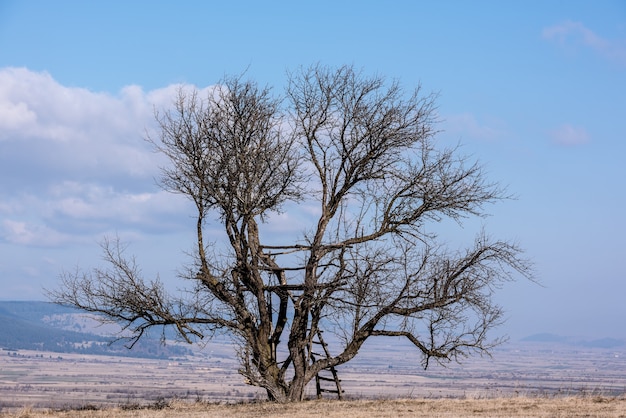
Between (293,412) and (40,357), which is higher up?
(40,357)

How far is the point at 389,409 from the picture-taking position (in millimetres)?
22047

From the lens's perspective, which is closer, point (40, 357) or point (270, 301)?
point (270, 301)

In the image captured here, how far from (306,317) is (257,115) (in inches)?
250

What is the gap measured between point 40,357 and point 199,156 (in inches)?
7147

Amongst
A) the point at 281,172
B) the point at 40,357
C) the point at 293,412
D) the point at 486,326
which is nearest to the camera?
the point at 293,412

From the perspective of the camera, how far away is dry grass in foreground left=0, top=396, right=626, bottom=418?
20.7 meters

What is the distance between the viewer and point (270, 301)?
26219mm

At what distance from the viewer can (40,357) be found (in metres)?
194

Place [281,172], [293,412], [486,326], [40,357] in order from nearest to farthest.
Result: [293,412]
[486,326]
[281,172]
[40,357]

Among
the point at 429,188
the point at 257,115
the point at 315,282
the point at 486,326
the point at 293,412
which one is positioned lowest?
the point at 293,412

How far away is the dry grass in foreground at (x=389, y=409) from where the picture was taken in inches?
816

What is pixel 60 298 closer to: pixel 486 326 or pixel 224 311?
pixel 224 311

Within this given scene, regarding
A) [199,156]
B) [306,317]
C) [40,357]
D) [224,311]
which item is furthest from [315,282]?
[40,357]

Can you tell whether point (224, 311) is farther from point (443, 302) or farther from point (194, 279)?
point (443, 302)
